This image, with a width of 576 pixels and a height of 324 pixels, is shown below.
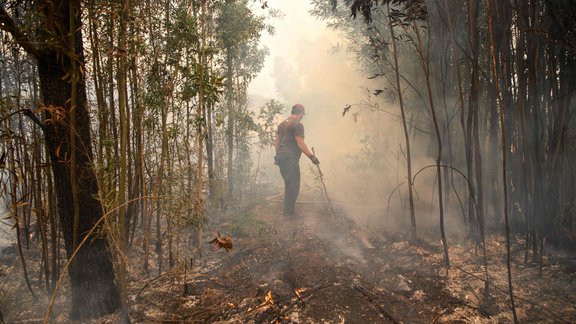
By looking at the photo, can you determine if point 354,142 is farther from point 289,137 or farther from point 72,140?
point 72,140

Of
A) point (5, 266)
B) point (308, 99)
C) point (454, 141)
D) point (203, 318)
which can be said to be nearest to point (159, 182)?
point (203, 318)

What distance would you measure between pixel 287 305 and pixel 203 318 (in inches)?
28.2

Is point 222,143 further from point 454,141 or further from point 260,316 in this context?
point 260,316

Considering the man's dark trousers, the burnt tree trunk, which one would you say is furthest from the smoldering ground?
the burnt tree trunk

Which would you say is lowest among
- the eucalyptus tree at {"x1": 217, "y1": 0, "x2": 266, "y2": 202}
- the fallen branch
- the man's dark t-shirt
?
the fallen branch

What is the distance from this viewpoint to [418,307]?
2992 millimetres

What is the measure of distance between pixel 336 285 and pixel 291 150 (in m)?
3.26

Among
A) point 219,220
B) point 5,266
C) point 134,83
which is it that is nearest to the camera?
point 134,83

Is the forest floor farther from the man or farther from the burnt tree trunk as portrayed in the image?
the man

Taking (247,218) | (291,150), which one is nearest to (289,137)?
(291,150)

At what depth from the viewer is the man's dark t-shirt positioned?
6.12 meters

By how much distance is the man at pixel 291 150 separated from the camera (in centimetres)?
614

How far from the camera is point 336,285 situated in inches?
130

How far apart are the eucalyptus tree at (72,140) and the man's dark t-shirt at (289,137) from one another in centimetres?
367
